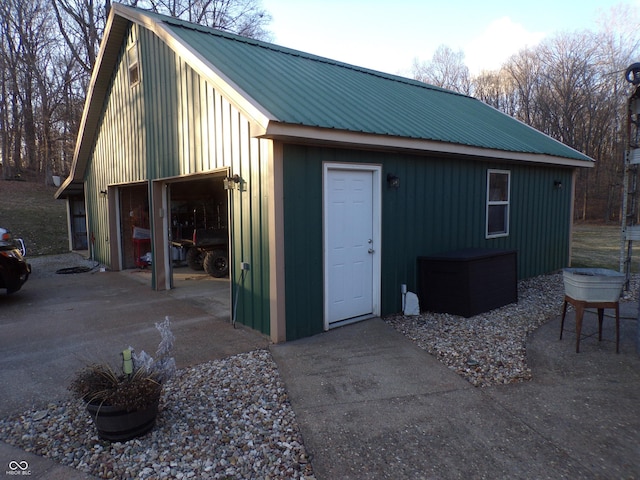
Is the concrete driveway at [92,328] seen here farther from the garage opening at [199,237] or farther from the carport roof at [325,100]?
the carport roof at [325,100]

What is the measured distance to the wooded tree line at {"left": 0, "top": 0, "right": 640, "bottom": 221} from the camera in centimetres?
1989

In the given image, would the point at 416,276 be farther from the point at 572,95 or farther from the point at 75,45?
the point at 572,95

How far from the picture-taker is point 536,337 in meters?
4.97

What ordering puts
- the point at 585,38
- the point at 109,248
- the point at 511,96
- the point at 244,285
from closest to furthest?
the point at 244,285, the point at 109,248, the point at 585,38, the point at 511,96

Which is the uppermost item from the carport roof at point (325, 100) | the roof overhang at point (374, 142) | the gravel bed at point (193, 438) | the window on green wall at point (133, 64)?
the window on green wall at point (133, 64)

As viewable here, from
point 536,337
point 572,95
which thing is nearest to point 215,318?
point 536,337

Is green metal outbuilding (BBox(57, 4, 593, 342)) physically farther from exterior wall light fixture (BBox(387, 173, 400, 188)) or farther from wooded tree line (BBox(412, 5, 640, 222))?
wooded tree line (BBox(412, 5, 640, 222))

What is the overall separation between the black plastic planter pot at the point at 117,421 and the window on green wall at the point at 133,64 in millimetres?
6992

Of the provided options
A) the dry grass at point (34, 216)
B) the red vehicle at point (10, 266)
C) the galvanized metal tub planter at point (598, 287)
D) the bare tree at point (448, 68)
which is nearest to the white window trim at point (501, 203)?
the galvanized metal tub planter at point (598, 287)

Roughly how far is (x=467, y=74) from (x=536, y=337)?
2964 cm

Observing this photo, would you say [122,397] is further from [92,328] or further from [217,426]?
[92,328]

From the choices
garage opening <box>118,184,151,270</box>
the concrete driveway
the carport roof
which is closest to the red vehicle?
the concrete driveway

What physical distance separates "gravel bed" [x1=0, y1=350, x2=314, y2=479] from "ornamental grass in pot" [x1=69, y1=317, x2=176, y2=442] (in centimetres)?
10

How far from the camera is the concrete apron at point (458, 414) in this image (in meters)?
2.60
